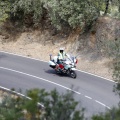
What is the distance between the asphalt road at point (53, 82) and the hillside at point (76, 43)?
155 centimetres

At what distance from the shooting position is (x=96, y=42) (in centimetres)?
2655

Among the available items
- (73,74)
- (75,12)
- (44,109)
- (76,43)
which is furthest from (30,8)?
(44,109)

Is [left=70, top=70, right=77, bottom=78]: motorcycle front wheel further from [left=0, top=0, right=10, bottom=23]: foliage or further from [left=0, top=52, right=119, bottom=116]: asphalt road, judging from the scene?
[left=0, top=0, right=10, bottom=23]: foliage

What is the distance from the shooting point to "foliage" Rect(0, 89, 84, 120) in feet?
20.7

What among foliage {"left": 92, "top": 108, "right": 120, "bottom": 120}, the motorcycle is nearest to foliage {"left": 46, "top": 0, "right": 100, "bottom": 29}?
the motorcycle

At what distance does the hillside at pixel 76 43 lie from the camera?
24.9 m

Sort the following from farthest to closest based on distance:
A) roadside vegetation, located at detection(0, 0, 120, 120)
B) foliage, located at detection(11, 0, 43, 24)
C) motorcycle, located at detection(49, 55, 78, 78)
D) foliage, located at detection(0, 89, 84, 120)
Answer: foliage, located at detection(11, 0, 43, 24), roadside vegetation, located at detection(0, 0, 120, 120), motorcycle, located at detection(49, 55, 78, 78), foliage, located at detection(0, 89, 84, 120)

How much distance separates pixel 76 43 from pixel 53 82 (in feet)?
20.8

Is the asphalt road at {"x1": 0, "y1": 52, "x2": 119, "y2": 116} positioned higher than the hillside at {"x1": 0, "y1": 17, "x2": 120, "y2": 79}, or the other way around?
the hillside at {"x1": 0, "y1": 17, "x2": 120, "y2": 79}

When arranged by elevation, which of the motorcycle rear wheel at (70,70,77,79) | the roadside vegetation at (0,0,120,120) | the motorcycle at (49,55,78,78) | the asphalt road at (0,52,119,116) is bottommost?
the asphalt road at (0,52,119,116)

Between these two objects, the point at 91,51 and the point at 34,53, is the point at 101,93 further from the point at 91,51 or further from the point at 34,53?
the point at 34,53

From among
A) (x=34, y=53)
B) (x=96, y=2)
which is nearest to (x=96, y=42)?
(x=96, y=2)

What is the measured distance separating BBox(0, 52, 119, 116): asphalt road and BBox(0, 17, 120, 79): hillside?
155 centimetres

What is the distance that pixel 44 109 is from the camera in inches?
286
